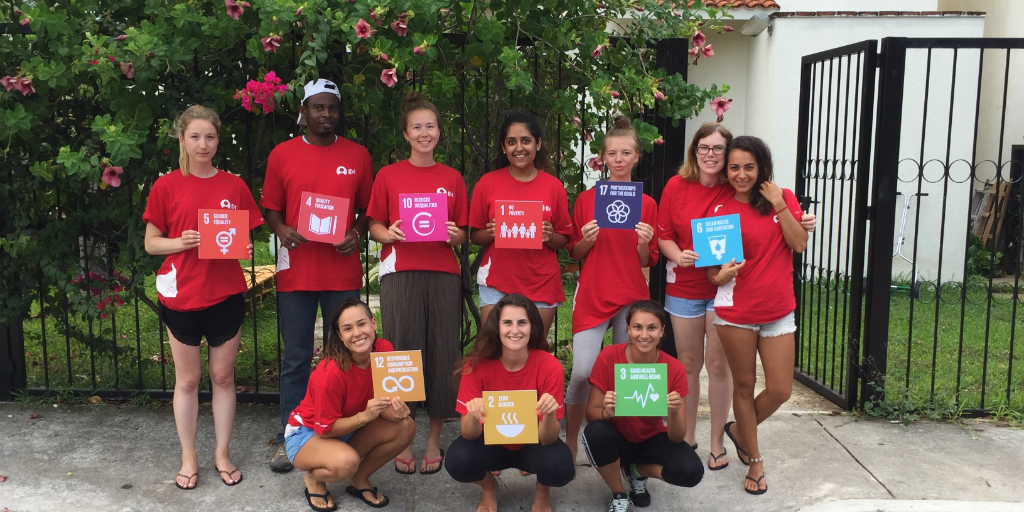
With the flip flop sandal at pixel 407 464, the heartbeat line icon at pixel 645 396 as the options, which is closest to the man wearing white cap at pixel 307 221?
the flip flop sandal at pixel 407 464

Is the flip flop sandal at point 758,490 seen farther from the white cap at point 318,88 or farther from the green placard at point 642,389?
the white cap at point 318,88

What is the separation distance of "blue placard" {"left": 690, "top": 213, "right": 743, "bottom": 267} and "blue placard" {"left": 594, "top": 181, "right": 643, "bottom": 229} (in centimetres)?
29

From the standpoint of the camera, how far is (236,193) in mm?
3951

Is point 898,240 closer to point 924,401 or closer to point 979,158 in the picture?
point 979,158

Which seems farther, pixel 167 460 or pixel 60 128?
pixel 60 128

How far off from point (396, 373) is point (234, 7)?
2026 millimetres

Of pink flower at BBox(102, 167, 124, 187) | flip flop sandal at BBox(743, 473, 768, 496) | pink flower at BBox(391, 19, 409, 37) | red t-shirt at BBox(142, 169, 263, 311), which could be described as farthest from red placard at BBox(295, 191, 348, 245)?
flip flop sandal at BBox(743, 473, 768, 496)

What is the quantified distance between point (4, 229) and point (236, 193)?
1868 millimetres

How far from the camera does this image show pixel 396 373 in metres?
3.52

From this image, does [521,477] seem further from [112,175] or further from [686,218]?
[112,175]

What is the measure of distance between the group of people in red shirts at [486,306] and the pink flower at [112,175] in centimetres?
54

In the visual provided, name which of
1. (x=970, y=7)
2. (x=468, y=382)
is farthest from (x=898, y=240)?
(x=468, y=382)

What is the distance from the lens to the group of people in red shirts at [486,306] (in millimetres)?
3576

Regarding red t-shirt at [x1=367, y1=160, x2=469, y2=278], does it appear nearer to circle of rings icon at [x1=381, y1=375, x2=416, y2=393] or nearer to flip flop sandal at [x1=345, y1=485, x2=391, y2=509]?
circle of rings icon at [x1=381, y1=375, x2=416, y2=393]
